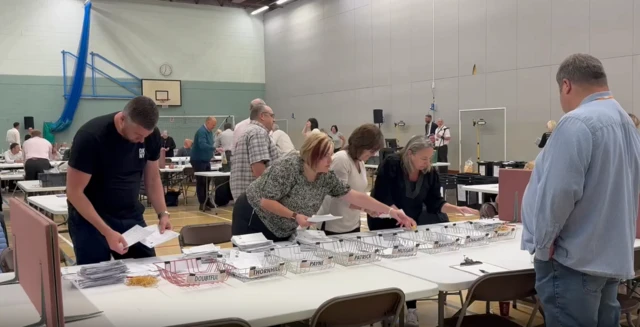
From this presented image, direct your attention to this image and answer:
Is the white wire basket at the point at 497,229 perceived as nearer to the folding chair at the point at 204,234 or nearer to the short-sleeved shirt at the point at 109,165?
the folding chair at the point at 204,234

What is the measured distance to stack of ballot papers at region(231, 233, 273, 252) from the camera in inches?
105

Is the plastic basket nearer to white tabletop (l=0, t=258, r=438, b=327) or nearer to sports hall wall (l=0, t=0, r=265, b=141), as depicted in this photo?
white tabletop (l=0, t=258, r=438, b=327)

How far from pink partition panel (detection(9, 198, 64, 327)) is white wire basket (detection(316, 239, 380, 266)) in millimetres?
1183

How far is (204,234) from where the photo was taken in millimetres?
3332

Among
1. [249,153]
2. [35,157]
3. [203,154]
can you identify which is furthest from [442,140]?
[249,153]

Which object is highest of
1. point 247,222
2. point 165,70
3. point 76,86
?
point 165,70

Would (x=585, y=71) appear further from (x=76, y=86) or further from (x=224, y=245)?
(x=76, y=86)

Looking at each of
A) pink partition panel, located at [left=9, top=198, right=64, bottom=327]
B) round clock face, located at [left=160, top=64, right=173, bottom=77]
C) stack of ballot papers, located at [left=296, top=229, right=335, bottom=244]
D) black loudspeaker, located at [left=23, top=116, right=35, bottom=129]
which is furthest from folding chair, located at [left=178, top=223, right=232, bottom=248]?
round clock face, located at [left=160, top=64, right=173, bottom=77]

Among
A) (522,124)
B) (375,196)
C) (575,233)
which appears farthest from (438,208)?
(522,124)

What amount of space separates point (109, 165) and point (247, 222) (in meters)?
0.81

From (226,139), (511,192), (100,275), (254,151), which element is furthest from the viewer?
(226,139)

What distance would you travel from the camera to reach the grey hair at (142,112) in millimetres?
2389

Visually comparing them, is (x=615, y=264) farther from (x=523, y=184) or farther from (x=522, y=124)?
(x=522, y=124)

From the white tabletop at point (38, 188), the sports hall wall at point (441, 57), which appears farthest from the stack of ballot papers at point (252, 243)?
the sports hall wall at point (441, 57)
